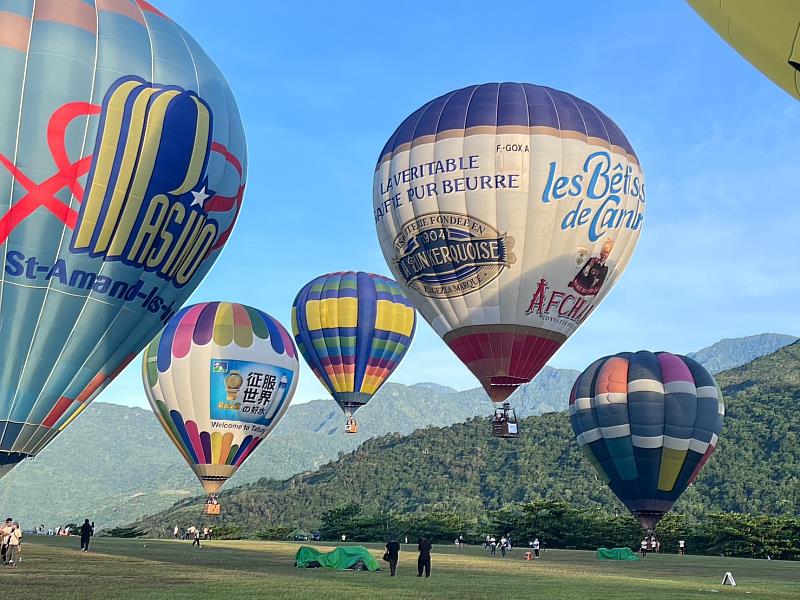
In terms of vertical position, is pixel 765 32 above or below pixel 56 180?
below

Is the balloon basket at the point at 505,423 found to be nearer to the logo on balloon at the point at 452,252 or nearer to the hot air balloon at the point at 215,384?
the logo on balloon at the point at 452,252

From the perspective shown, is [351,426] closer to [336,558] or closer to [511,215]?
[511,215]

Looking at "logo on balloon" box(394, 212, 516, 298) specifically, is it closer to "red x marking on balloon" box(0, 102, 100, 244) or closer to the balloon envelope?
the balloon envelope

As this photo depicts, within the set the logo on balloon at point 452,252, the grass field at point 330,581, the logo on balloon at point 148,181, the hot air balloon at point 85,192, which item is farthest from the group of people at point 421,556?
the logo on balloon at point 452,252

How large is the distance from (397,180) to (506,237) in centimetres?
544

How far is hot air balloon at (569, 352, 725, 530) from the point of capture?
147 ft

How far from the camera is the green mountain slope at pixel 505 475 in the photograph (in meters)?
86.9

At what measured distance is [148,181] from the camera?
25.2 meters

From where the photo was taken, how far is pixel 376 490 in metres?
114

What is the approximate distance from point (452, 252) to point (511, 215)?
9.18 ft

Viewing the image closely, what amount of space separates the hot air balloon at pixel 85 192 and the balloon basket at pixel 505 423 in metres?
15.6

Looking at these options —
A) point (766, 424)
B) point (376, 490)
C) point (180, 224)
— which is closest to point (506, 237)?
point (180, 224)

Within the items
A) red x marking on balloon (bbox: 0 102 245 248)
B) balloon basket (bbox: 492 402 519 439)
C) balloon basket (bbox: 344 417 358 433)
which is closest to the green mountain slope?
balloon basket (bbox: 344 417 358 433)

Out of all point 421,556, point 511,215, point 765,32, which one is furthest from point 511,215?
point 765,32
